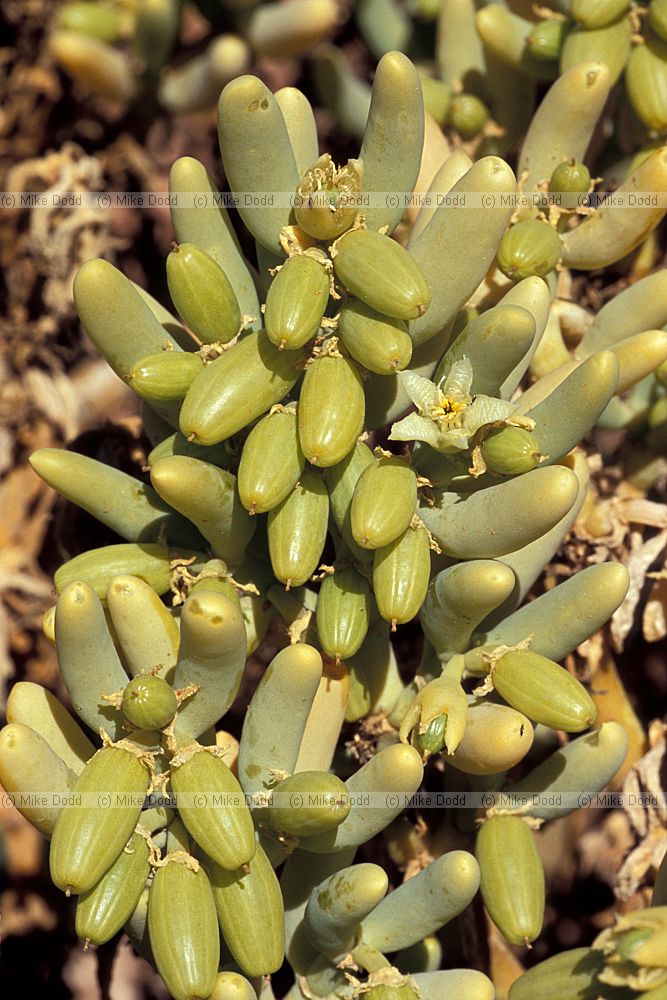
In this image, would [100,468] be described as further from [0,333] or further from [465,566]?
[0,333]

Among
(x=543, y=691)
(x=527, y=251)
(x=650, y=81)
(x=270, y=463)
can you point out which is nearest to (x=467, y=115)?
(x=650, y=81)

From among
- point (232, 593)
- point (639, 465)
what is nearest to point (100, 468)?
point (232, 593)

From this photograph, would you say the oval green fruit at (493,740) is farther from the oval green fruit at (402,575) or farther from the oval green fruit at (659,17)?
the oval green fruit at (659,17)

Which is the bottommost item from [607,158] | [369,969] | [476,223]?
[369,969]

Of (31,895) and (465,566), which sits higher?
(465,566)

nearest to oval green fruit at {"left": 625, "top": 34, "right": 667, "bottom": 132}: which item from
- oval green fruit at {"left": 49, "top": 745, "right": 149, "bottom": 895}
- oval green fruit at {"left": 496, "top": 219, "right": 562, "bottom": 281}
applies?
oval green fruit at {"left": 496, "top": 219, "right": 562, "bottom": 281}

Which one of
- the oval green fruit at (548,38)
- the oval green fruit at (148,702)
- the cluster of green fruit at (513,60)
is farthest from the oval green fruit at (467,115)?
the oval green fruit at (148,702)

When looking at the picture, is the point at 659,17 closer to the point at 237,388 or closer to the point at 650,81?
the point at 650,81
